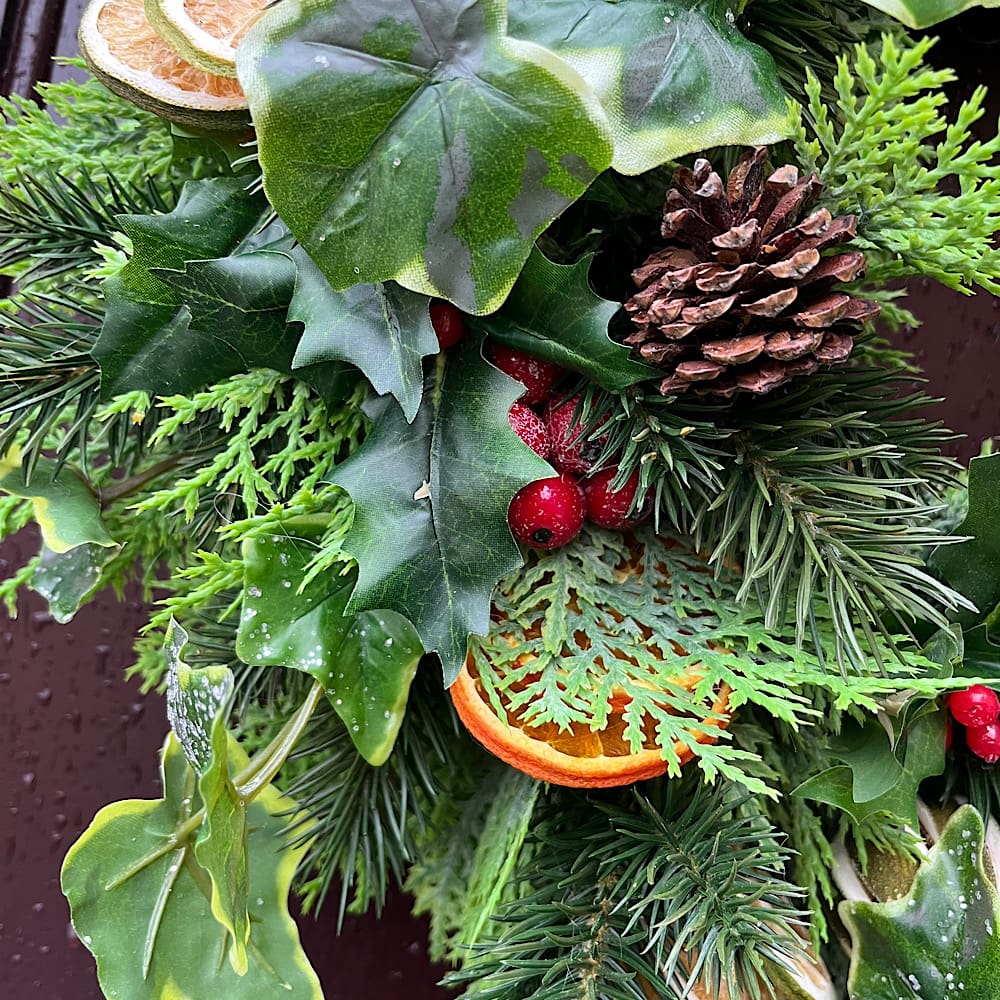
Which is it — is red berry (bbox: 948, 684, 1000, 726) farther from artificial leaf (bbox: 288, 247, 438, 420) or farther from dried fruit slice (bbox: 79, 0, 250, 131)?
dried fruit slice (bbox: 79, 0, 250, 131)

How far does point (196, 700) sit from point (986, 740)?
32cm

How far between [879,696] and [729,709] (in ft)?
0.24

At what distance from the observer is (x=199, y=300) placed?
32 cm

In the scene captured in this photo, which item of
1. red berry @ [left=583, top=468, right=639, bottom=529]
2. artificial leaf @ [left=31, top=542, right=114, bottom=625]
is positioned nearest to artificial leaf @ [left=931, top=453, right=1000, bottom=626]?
red berry @ [left=583, top=468, right=639, bottom=529]

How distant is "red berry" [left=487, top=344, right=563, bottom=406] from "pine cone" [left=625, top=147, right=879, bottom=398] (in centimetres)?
5

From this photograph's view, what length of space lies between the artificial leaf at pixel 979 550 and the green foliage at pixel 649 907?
0.43ft

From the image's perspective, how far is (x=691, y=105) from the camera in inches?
11.7

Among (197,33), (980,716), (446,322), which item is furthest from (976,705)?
(197,33)

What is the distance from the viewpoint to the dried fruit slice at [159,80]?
350 millimetres

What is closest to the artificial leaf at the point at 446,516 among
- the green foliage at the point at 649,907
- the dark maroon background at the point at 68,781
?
the green foliage at the point at 649,907

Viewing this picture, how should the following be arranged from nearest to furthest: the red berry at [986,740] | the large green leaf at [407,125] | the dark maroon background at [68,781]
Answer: the large green leaf at [407,125], the red berry at [986,740], the dark maroon background at [68,781]

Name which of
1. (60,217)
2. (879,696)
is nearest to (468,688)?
(879,696)

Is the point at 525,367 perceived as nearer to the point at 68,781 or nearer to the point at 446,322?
the point at 446,322

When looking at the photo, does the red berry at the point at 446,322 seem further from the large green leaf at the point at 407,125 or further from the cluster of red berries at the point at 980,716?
the cluster of red berries at the point at 980,716
